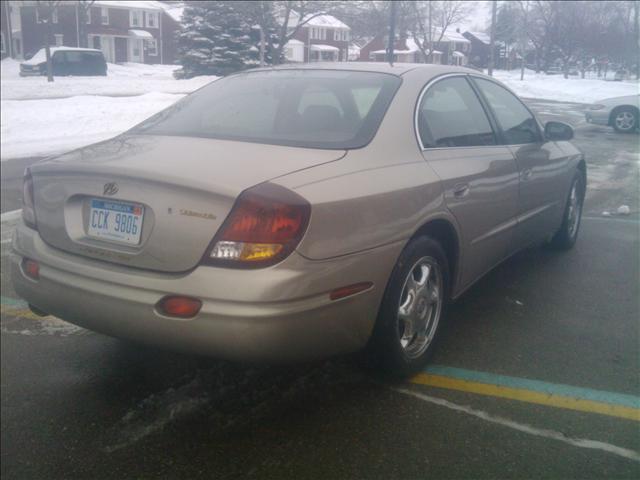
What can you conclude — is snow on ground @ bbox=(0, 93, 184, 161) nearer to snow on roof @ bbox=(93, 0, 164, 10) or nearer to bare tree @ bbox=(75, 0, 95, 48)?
bare tree @ bbox=(75, 0, 95, 48)

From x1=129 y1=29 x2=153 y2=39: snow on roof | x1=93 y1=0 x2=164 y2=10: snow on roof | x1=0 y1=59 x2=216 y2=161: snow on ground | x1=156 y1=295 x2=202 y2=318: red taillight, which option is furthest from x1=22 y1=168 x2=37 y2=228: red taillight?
x1=129 y1=29 x2=153 y2=39: snow on roof

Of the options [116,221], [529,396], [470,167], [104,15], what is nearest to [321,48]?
[104,15]

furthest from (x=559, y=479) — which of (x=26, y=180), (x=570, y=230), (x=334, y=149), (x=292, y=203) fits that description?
(x=570, y=230)

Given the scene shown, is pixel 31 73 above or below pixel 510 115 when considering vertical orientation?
below

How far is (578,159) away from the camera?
18.6ft

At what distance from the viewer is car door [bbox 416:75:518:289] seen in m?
3.68

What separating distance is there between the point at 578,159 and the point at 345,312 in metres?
3.54

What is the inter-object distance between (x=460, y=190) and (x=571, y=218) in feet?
8.37

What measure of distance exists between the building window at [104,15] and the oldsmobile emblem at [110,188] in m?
59.3

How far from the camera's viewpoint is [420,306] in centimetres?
349

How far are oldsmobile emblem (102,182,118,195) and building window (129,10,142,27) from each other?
61163mm

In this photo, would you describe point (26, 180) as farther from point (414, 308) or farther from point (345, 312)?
point (414, 308)

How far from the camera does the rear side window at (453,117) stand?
12.3 feet

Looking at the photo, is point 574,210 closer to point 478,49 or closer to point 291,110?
point 291,110
